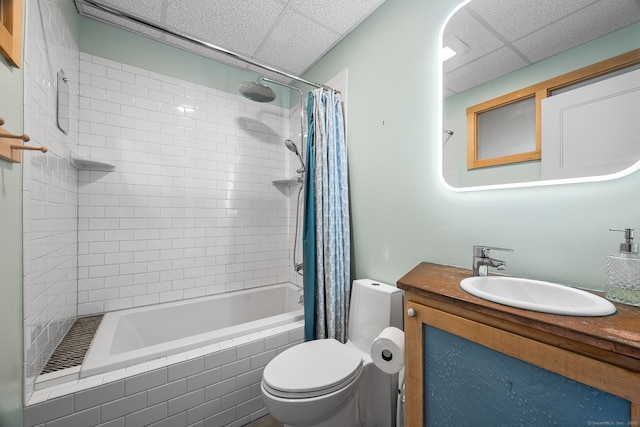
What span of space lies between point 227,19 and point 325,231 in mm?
1559

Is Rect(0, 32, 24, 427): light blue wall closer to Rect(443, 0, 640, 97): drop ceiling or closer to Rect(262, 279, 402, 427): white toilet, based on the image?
Rect(262, 279, 402, 427): white toilet

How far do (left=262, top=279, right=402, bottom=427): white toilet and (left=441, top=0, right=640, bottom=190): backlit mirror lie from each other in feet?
2.45

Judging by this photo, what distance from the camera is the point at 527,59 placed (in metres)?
0.96

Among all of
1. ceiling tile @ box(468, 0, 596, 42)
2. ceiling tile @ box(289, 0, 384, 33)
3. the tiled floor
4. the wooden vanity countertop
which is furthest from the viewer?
ceiling tile @ box(289, 0, 384, 33)

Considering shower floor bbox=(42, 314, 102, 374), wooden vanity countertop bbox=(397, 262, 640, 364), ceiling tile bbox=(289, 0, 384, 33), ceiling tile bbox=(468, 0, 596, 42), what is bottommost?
shower floor bbox=(42, 314, 102, 374)

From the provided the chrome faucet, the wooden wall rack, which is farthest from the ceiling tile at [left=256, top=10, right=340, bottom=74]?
the chrome faucet

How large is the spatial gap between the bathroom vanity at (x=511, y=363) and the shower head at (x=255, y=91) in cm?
167

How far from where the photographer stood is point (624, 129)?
2.51 feet

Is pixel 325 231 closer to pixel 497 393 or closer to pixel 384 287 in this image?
pixel 384 287

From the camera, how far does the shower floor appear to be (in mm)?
1104

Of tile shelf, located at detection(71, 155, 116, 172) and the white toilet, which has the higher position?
tile shelf, located at detection(71, 155, 116, 172)

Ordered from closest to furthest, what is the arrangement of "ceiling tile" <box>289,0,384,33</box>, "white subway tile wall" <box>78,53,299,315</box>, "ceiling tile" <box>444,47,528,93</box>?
1. "ceiling tile" <box>444,47,528,93</box>
2. "ceiling tile" <box>289,0,384,33</box>
3. "white subway tile wall" <box>78,53,299,315</box>

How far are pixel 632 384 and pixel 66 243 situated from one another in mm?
2252

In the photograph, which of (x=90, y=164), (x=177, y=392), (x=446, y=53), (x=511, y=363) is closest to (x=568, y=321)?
(x=511, y=363)
